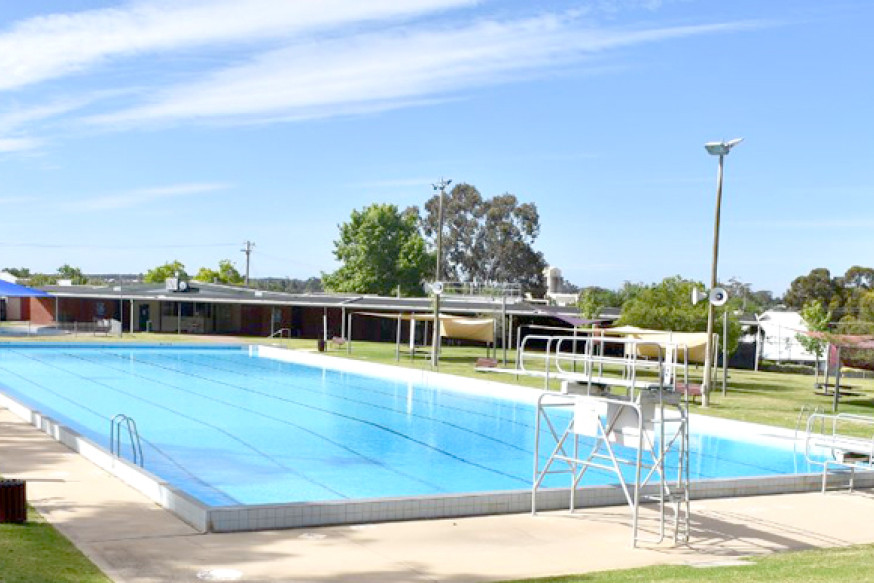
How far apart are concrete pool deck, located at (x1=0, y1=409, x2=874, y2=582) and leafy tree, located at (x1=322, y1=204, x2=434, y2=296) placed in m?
58.6

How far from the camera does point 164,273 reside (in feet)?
270

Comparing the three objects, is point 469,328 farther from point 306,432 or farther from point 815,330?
point 306,432

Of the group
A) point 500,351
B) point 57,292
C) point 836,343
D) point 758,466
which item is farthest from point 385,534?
point 57,292

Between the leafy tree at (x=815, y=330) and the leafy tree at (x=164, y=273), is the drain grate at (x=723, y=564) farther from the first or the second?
the leafy tree at (x=164, y=273)

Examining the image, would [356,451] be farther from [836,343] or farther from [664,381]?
[836,343]

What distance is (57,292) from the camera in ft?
167

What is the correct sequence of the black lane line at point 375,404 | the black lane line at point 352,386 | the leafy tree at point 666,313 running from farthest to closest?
the leafy tree at point 666,313
the black lane line at point 352,386
the black lane line at point 375,404

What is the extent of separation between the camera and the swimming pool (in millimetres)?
15570

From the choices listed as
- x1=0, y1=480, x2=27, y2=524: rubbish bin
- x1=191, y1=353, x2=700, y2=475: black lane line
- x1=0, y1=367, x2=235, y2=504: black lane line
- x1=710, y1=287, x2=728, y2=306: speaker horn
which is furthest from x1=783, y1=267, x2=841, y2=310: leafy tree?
x1=0, y1=480, x2=27, y2=524: rubbish bin

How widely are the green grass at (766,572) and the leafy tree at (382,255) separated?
6222cm

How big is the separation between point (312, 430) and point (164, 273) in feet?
213

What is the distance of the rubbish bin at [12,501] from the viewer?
9.40 metres

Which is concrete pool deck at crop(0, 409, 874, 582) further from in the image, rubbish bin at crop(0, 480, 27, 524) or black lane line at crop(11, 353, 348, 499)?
black lane line at crop(11, 353, 348, 499)

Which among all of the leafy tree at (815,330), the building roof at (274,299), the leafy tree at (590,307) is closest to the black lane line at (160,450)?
the building roof at (274,299)
